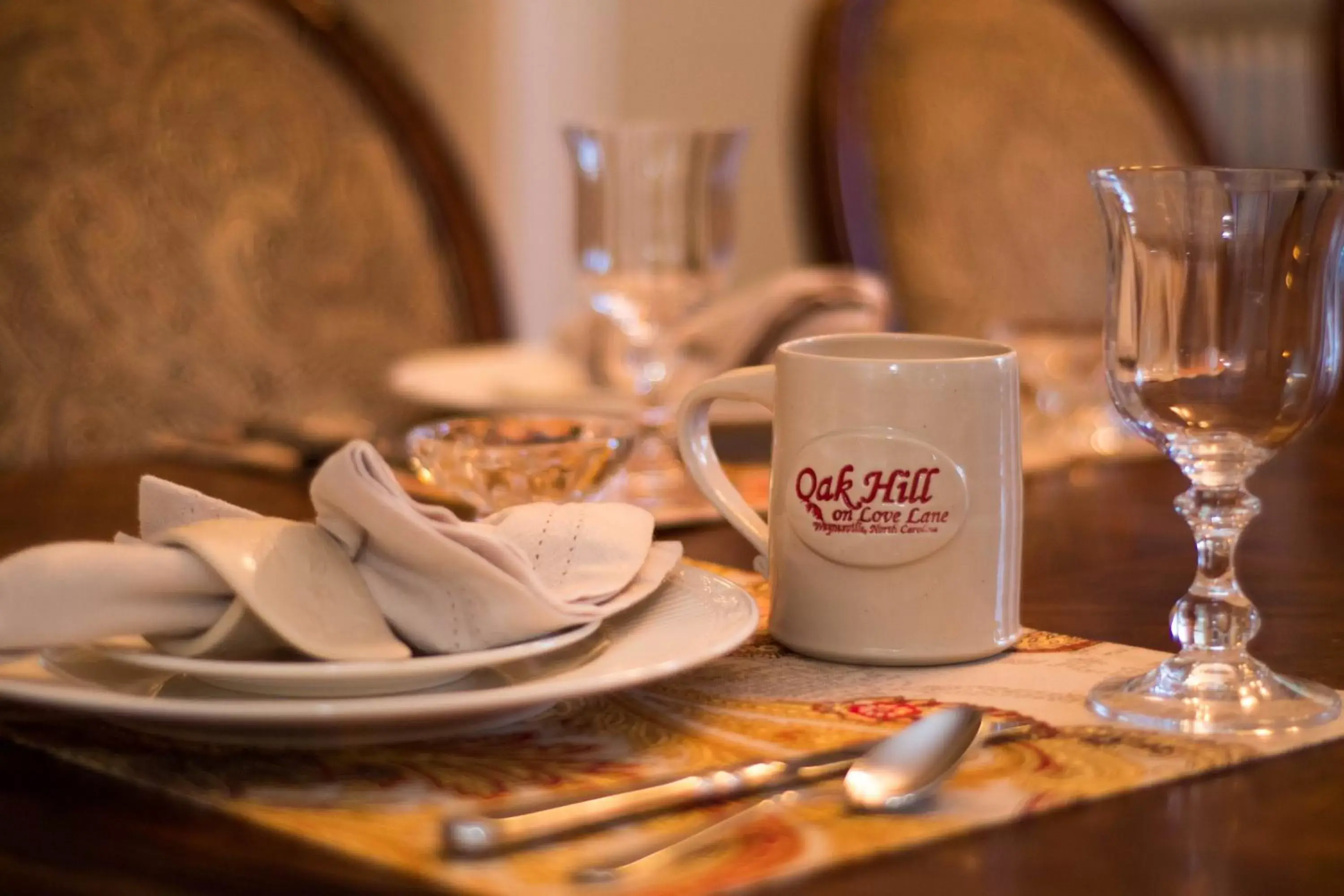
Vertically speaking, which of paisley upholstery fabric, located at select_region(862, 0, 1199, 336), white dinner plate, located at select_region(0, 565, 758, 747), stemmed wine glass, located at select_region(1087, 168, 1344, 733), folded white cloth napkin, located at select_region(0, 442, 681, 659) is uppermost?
paisley upholstery fabric, located at select_region(862, 0, 1199, 336)

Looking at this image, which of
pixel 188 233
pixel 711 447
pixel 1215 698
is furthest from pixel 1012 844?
pixel 188 233

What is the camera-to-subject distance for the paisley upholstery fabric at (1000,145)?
1.71 metres

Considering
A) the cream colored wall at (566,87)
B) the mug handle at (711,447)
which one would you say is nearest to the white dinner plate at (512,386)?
the mug handle at (711,447)

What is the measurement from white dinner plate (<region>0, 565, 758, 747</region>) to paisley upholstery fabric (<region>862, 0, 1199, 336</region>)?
1.17 metres

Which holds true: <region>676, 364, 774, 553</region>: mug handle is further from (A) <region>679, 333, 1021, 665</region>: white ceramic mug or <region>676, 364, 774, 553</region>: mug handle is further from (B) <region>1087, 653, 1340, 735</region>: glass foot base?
(B) <region>1087, 653, 1340, 735</region>: glass foot base

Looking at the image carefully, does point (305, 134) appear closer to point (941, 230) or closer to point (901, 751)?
point (941, 230)

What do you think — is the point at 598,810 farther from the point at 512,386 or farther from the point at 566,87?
the point at 566,87

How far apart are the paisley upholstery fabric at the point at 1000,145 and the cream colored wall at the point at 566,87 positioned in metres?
0.35

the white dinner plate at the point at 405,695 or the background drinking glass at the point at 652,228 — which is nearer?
the white dinner plate at the point at 405,695

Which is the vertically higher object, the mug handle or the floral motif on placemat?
the mug handle

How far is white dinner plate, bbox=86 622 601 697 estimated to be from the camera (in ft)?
1.48

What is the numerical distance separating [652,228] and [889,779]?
24.7 inches

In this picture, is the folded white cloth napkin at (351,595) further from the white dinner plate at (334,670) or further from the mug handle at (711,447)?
the mug handle at (711,447)

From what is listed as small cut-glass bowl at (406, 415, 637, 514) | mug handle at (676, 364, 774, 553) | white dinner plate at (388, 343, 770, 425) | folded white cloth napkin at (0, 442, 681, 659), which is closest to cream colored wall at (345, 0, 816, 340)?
white dinner plate at (388, 343, 770, 425)
